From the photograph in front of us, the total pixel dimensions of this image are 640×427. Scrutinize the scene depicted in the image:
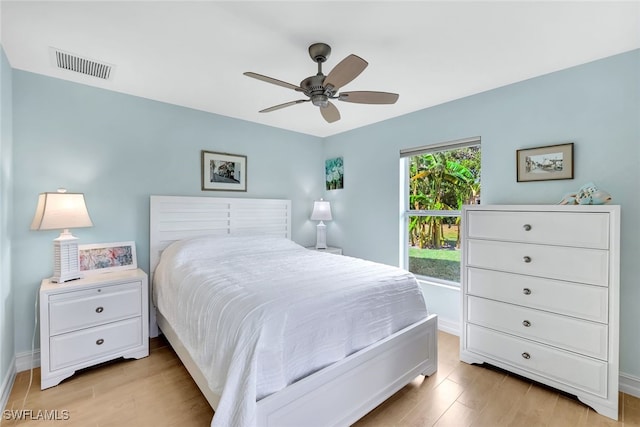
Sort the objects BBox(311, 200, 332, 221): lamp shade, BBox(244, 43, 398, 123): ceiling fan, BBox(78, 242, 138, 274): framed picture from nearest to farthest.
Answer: BBox(244, 43, 398, 123): ceiling fan < BBox(78, 242, 138, 274): framed picture < BBox(311, 200, 332, 221): lamp shade

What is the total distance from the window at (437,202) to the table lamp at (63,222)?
3187mm

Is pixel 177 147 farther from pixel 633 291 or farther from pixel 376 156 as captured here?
pixel 633 291

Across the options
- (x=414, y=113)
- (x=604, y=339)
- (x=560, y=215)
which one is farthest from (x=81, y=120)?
(x=604, y=339)

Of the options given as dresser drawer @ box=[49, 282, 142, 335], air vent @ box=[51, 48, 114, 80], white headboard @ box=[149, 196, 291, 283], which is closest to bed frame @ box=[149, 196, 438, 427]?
white headboard @ box=[149, 196, 291, 283]

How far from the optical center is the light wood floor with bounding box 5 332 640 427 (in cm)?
179

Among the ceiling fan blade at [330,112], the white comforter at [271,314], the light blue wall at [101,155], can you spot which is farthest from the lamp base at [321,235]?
the ceiling fan blade at [330,112]

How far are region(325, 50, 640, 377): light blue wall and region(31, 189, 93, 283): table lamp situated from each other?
9.85ft

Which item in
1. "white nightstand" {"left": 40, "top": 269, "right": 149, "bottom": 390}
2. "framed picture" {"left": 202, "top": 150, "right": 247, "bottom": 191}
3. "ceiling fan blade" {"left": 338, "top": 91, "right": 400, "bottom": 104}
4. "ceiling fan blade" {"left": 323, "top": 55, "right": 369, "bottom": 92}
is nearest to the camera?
"ceiling fan blade" {"left": 323, "top": 55, "right": 369, "bottom": 92}

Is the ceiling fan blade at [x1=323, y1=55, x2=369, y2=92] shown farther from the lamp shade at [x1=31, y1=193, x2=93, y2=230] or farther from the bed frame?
the lamp shade at [x1=31, y1=193, x2=93, y2=230]

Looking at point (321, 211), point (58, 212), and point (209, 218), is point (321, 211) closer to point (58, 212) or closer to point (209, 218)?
point (209, 218)

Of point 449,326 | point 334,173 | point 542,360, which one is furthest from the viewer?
point 334,173

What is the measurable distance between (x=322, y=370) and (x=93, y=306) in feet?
6.29

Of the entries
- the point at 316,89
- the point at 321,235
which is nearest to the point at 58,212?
the point at 316,89

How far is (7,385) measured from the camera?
79.2 inches
